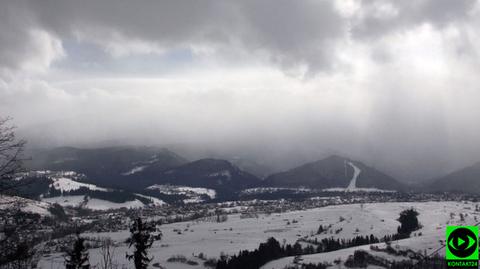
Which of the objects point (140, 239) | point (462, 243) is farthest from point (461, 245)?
point (140, 239)

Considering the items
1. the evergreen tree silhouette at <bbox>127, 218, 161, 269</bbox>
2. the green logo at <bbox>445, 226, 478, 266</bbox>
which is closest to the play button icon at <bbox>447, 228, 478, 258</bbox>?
the green logo at <bbox>445, 226, 478, 266</bbox>

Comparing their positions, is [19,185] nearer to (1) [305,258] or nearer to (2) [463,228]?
(2) [463,228]

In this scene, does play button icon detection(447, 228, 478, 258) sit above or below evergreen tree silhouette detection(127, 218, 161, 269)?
above

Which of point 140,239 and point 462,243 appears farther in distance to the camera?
point 140,239

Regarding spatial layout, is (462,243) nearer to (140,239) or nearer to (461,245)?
(461,245)

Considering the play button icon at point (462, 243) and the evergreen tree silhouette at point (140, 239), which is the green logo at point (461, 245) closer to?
the play button icon at point (462, 243)

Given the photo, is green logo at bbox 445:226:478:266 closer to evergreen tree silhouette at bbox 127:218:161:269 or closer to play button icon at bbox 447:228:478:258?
play button icon at bbox 447:228:478:258

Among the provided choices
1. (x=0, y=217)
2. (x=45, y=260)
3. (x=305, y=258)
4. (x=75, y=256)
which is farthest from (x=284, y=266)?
(x=0, y=217)

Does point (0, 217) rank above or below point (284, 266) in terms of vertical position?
above
